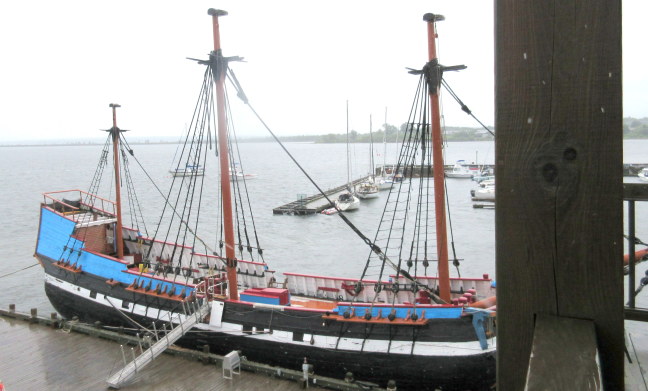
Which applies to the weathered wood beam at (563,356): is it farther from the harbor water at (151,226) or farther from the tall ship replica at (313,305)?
the harbor water at (151,226)

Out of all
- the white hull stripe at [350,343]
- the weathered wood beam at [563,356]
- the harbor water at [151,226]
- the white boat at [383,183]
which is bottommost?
the harbor water at [151,226]

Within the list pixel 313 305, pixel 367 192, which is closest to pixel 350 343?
pixel 313 305

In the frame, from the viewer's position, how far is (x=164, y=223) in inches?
1913

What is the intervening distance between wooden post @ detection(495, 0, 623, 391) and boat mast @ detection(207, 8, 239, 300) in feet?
43.4

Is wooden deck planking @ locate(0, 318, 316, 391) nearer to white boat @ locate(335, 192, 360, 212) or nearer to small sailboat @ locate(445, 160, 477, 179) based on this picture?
white boat @ locate(335, 192, 360, 212)

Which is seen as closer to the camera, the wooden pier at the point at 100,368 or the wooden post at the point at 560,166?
the wooden post at the point at 560,166

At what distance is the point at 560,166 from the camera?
3.95 ft

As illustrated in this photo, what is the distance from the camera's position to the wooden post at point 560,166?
45.6 inches

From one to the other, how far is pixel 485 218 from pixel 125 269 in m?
35.2

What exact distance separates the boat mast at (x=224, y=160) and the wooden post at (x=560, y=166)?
43.4 ft

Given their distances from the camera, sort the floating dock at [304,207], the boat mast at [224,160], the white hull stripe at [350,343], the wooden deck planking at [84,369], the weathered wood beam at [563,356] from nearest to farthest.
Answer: the weathered wood beam at [563,356] → the wooden deck planking at [84,369] → the white hull stripe at [350,343] → the boat mast at [224,160] → the floating dock at [304,207]

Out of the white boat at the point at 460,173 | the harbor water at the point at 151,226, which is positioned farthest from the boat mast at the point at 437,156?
the white boat at the point at 460,173

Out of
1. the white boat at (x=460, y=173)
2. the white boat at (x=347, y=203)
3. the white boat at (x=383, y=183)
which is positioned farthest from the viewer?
the white boat at (x=460, y=173)

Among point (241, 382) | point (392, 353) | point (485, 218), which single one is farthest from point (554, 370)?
point (485, 218)
